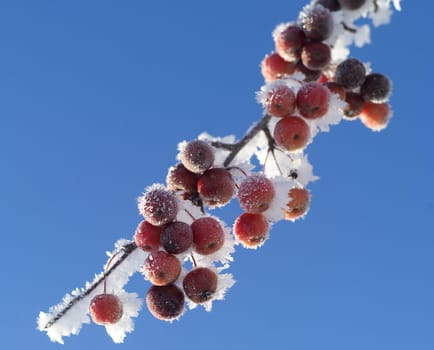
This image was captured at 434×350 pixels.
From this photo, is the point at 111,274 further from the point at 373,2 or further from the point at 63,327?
the point at 373,2

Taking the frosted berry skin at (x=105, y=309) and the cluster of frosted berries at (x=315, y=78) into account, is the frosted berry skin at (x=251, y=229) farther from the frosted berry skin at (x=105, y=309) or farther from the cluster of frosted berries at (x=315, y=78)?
the frosted berry skin at (x=105, y=309)

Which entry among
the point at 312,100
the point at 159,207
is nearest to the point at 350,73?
the point at 312,100

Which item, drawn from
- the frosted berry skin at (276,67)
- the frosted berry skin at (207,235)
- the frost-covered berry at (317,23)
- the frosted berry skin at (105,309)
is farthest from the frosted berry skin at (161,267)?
the frost-covered berry at (317,23)

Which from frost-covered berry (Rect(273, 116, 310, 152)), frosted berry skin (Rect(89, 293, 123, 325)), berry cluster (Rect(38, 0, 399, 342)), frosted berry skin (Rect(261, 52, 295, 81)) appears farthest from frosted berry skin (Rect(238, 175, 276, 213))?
frosted berry skin (Rect(261, 52, 295, 81))

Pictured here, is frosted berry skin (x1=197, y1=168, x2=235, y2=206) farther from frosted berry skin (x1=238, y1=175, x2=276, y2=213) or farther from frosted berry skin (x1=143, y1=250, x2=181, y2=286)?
frosted berry skin (x1=143, y1=250, x2=181, y2=286)

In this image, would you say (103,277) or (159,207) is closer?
(159,207)

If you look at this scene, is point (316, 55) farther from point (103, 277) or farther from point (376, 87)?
point (103, 277)
